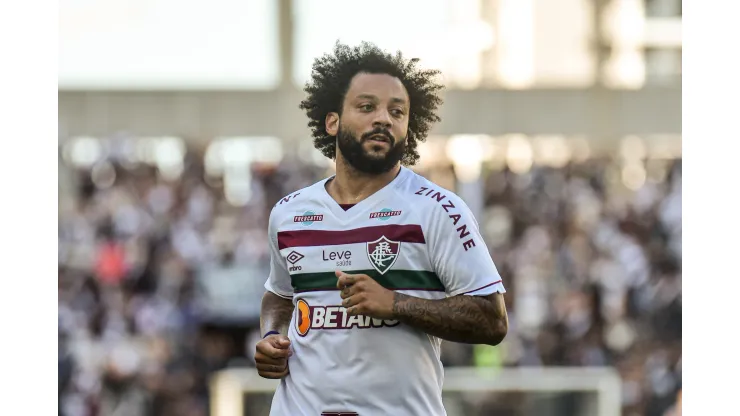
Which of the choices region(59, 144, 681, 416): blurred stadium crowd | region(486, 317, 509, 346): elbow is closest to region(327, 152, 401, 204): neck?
region(486, 317, 509, 346): elbow

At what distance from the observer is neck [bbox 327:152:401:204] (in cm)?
516

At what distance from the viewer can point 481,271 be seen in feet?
16.0

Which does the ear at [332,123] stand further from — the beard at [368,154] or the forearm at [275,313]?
the forearm at [275,313]

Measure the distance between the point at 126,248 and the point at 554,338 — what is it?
20.1 ft

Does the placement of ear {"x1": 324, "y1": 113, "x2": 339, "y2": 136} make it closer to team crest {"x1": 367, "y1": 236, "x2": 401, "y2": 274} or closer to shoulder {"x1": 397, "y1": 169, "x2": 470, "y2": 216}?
shoulder {"x1": 397, "y1": 169, "x2": 470, "y2": 216}

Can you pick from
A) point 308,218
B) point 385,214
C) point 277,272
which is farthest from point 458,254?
point 277,272

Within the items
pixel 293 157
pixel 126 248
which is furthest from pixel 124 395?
pixel 293 157

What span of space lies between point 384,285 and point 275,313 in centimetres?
74

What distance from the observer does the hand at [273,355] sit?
5.08 metres

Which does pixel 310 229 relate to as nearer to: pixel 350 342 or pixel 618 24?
pixel 350 342

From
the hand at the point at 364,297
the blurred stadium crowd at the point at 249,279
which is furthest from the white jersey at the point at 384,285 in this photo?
the blurred stadium crowd at the point at 249,279

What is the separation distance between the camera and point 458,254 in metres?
4.87

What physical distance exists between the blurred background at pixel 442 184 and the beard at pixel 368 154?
274 inches
